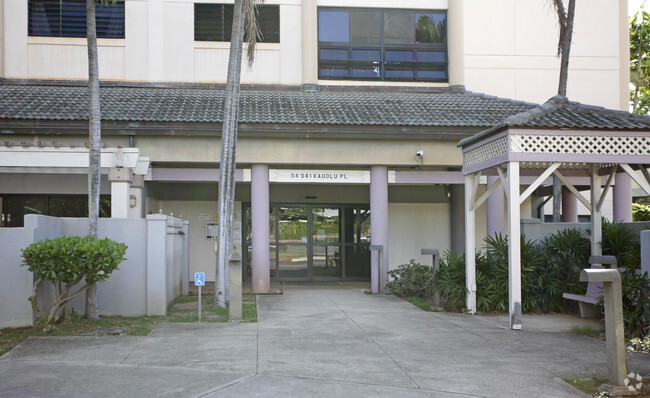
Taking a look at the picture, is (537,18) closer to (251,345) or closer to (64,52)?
(64,52)

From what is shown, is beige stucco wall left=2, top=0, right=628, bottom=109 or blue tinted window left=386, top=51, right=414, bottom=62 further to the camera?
blue tinted window left=386, top=51, right=414, bottom=62

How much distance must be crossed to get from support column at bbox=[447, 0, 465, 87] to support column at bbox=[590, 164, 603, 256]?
8324 mm

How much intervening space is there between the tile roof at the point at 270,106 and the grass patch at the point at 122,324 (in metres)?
5.28

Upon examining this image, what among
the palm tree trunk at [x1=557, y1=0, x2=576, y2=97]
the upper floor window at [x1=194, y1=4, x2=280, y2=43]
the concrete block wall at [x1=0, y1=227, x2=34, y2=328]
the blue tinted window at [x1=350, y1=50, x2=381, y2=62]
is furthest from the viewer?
the blue tinted window at [x1=350, y1=50, x2=381, y2=62]

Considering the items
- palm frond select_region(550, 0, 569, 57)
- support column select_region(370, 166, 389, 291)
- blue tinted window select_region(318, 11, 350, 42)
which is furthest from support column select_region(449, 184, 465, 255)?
blue tinted window select_region(318, 11, 350, 42)

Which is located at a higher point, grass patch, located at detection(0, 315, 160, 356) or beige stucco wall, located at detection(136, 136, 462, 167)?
beige stucco wall, located at detection(136, 136, 462, 167)

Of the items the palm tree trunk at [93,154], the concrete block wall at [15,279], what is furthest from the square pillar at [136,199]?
the concrete block wall at [15,279]

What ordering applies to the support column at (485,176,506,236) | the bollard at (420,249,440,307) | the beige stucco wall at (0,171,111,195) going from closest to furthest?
1. the bollard at (420,249,440,307)
2. the support column at (485,176,506,236)
3. the beige stucco wall at (0,171,111,195)

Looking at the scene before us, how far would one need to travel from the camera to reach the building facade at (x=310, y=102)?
53.9 feet

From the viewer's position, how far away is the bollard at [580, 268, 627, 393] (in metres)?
6.42

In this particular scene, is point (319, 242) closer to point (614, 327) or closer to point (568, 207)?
point (568, 207)

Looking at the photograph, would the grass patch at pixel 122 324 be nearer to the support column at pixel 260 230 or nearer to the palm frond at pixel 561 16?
the support column at pixel 260 230

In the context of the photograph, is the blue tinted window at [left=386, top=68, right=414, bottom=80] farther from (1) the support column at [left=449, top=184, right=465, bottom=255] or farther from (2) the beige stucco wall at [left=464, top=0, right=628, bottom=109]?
(1) the support column at [left=449, top=184, right=465, bottom=255]

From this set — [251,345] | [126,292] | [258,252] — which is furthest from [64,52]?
[251,345]
